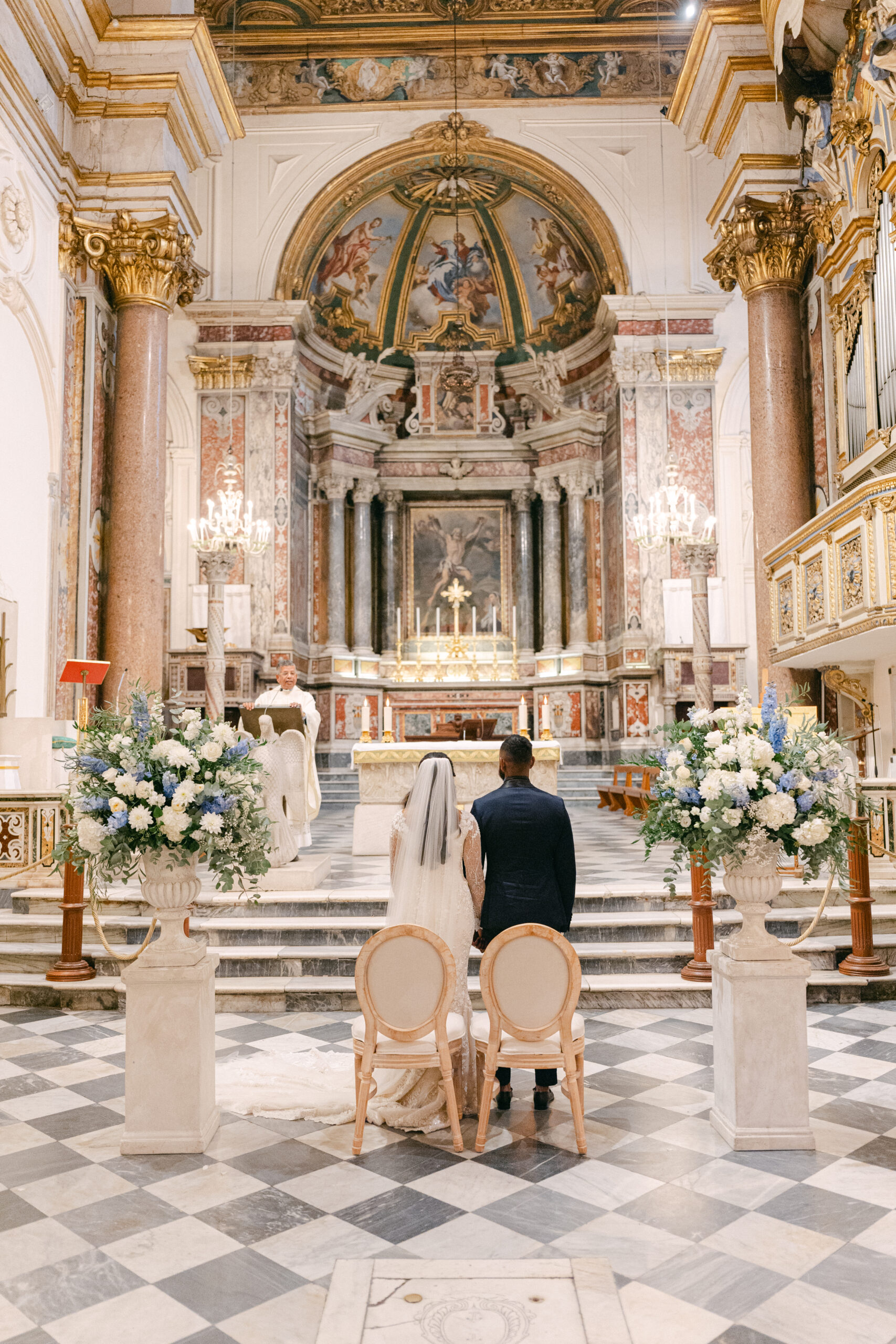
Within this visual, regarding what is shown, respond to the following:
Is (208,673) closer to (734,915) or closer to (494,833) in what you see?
(734,915)

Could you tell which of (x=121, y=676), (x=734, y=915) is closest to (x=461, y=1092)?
(x=734, y=915)

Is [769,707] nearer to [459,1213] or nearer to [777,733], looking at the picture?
[777,733]

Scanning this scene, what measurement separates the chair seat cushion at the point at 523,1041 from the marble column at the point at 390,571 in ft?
52.3

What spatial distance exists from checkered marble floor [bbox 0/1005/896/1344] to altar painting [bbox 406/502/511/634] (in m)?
15.6

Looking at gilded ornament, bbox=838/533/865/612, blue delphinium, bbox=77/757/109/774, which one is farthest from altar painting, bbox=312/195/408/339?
blue delphinium, bbox=77/757/109/774

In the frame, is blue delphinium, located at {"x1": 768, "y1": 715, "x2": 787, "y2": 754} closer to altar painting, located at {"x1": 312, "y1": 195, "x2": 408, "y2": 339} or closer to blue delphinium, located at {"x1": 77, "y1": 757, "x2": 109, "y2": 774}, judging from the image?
blue delphinium, located at {"x1": 77, "y1": 757, "x2": 109, "y2": 774}

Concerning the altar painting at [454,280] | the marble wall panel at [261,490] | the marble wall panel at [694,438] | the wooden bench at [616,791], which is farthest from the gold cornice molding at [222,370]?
the wooden bench at [616,791]

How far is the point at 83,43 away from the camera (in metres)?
10.8

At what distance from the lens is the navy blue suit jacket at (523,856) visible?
445 centimetres

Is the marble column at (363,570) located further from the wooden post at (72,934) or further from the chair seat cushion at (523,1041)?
the chair seat cushion at (523,1041)

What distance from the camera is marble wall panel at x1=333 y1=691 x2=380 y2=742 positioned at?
1828 cm

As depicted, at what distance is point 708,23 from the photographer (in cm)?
1068

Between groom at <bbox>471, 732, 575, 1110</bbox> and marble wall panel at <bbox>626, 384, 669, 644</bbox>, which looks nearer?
groom at <bbox>471, 732, 575, 1110</bbox>

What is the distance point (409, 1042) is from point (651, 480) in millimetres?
14326
